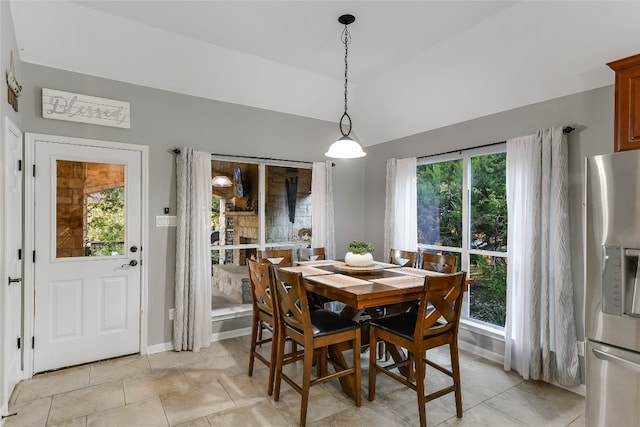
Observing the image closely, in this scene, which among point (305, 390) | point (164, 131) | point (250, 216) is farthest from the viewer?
point (250, 216)

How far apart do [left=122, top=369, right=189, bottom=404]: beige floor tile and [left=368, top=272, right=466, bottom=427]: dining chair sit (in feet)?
5.31

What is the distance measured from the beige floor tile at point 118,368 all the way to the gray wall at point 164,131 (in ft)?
0.90

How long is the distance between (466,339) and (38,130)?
14.9ft

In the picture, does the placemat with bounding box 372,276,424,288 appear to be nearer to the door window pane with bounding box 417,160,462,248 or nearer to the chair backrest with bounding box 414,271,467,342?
the chair backrest with bounding box 414,271,467,342

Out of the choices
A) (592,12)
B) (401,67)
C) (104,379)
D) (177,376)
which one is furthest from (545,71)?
(104,379)

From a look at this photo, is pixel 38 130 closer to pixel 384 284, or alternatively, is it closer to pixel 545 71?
pixel 384 284

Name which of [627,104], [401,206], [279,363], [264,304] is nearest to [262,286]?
[264,304]

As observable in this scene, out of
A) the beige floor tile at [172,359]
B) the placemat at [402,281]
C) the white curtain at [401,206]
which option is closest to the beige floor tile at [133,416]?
the beige floor tile at [172,359]

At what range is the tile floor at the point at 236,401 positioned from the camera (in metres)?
2.44

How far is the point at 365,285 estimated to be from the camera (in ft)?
8.58

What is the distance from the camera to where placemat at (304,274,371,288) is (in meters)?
2.64

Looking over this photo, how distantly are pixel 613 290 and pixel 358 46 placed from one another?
9.32 ft

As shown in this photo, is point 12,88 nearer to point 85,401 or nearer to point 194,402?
point 85,401

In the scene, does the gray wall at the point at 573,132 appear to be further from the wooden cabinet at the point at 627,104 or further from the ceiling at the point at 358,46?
the wooden cabinet at the point at 627,104
